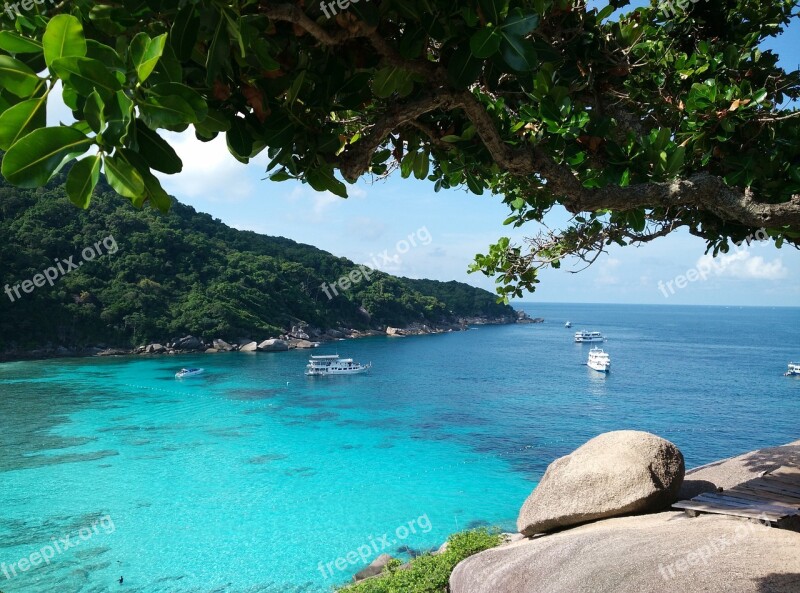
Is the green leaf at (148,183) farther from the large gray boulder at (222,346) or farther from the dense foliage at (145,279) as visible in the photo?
the large gray boulder at (222,346)

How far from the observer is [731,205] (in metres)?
2.85

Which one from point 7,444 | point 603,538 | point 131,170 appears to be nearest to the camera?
point 131,170

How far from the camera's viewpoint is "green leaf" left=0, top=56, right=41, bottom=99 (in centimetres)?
95

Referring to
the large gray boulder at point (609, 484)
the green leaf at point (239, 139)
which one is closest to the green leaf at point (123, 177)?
the green leaf at point (239, 139)

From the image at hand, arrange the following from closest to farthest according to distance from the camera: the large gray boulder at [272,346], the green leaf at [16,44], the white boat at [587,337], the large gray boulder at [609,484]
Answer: the green leaf at [16,44] → the large gray boulder at [609,484] → the large gray boulder at [272,346] → the white boat at [587,337]

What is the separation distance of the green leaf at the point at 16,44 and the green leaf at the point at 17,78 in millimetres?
25

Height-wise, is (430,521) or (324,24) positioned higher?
(324,24)

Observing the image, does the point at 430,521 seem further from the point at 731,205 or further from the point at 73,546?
the point at 731,205

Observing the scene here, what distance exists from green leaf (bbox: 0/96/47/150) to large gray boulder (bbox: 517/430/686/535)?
306 inches

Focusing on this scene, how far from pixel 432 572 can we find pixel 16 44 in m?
9.30

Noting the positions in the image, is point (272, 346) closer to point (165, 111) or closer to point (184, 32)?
point (184, 32)

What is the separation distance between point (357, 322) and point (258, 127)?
236 feet

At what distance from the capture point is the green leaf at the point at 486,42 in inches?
56.6

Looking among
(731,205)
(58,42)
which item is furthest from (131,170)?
(731,205)
